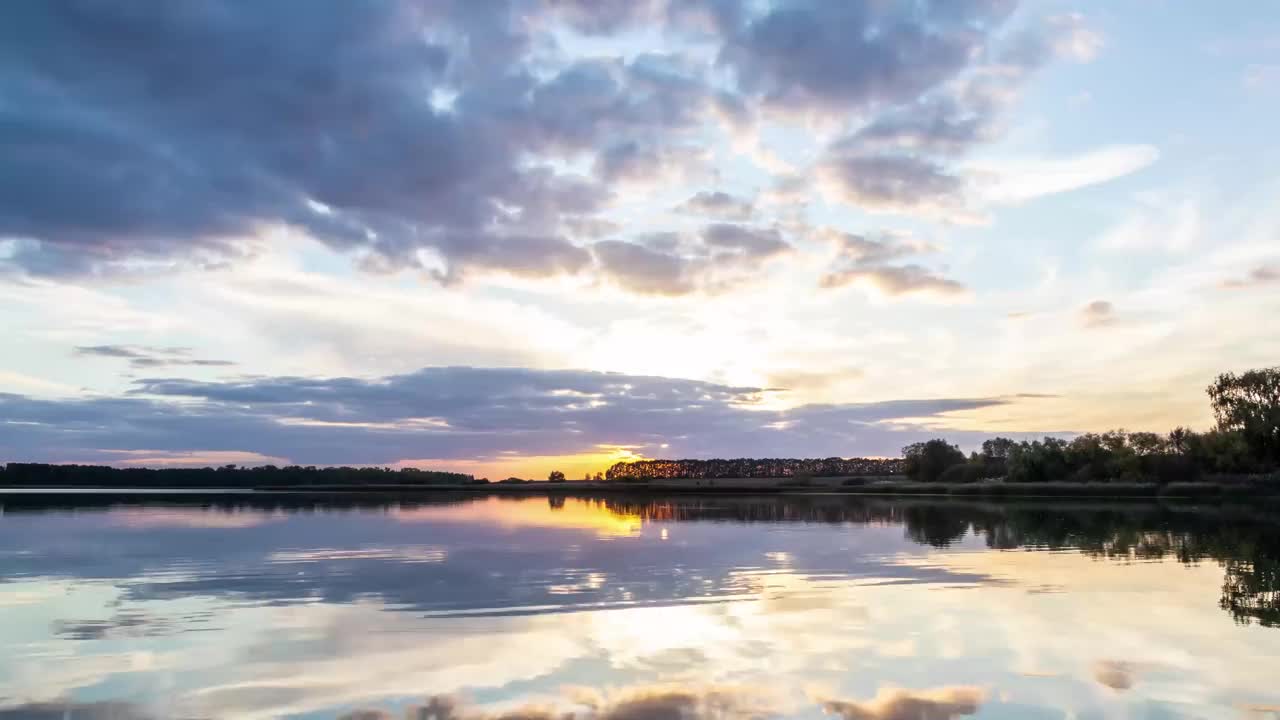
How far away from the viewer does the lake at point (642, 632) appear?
13375 millimetres

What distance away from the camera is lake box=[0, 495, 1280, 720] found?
1338 cm

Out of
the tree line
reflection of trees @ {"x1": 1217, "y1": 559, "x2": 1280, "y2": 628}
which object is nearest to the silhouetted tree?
the tree line

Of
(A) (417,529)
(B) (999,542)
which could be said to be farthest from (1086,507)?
(A) (417,529)

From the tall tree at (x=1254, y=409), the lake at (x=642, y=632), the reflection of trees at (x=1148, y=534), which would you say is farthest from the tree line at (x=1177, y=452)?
the lake at (x=642, y=632)

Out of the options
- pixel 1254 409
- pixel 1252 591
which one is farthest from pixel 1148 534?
pixel 1254 409

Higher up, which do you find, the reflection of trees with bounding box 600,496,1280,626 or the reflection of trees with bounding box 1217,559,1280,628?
the reflection of trees with bounding box 600,496,1280,626

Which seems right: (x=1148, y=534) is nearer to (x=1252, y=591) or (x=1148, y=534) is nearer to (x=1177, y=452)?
(x=1252, y=591)

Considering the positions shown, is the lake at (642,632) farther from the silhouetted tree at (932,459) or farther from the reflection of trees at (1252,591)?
the silhouetted tree at (932,459)

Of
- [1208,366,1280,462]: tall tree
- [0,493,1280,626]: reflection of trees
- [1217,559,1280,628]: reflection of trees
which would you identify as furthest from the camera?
[1208,366,1280,462]: tall tree

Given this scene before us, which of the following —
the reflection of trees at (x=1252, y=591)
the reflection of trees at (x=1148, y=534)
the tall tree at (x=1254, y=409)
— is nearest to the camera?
the reflection of trees at (x=1252, y=591)

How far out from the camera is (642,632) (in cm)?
1833

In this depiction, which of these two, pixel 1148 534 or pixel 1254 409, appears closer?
pixel 1148 534

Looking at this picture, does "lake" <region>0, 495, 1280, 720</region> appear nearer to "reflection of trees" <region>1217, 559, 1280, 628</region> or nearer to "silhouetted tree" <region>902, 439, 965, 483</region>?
"reflection of trees" <region>1217, 559, 1280, 628</region>

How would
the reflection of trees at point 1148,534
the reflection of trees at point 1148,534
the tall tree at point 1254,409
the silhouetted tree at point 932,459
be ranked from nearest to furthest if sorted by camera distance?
1. the reflection of trees at point 1148,534
2. the reflection of trees at point 1148,534
3. the tall tree at point 1254,409
4. the silhouetted tree at point 932,459
